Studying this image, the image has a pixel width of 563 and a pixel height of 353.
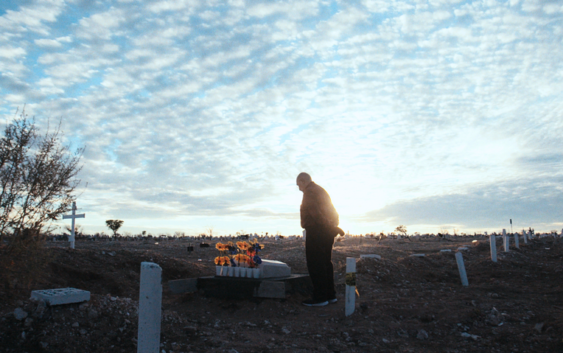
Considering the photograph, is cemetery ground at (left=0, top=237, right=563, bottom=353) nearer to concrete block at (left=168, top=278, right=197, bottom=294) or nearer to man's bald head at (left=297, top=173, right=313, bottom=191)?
concrete block at (left=168, top=278, right=197, bottom=294)

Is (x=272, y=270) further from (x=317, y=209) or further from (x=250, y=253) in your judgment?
(x=317, y=209)

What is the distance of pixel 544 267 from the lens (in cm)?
1303

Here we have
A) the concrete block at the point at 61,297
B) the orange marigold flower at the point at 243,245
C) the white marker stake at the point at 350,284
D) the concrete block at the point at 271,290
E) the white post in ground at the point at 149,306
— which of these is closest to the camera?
the white post in ground at the point at 149,306

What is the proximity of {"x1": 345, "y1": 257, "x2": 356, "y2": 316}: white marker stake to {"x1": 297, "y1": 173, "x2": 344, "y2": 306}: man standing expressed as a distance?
1.09m

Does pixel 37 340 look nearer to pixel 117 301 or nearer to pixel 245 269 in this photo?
pixel 117 301

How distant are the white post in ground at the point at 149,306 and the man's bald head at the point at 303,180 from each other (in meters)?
5.06

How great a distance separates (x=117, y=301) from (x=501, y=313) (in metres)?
6.28

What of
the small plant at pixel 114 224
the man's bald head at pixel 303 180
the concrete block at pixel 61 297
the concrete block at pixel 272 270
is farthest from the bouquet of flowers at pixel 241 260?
the small plant at pixel 114 224

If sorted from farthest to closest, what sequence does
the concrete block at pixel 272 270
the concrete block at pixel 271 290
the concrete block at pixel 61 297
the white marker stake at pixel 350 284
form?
the concrete block at pixel 272 270
the concrete block at pixel 271 290
the white marker stake at pixel 350 284
the concrete block at pixel 61 297

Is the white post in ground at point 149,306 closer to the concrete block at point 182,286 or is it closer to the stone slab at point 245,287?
the stone slab at point 245,287

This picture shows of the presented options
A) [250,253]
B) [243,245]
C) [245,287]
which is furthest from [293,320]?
[243,245]

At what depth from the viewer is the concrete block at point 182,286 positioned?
7637 millimetres

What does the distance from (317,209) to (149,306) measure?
4797mm

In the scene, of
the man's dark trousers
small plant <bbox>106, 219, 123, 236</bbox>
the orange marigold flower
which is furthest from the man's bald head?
small plant <bbox>106, 219, 123, 236</bbox>
